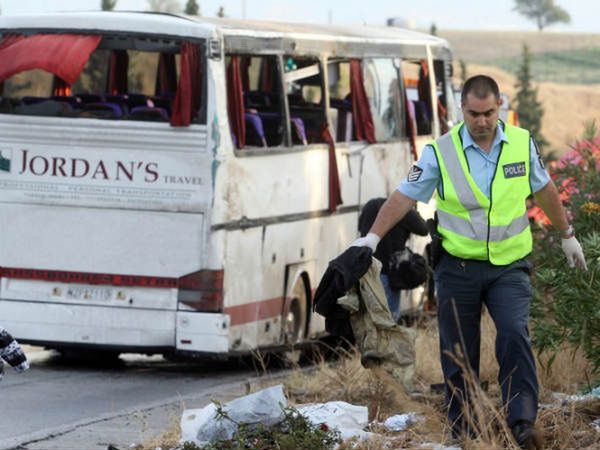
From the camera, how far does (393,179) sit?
17.8 m

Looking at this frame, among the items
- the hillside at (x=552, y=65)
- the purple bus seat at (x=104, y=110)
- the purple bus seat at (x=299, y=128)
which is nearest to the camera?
the purple bus seat at (x=104, y=110)

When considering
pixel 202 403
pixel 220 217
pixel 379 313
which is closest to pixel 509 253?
pixel 379 313

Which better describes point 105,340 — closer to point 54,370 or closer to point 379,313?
point 54,370

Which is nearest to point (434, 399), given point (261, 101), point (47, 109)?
point (47, 109)

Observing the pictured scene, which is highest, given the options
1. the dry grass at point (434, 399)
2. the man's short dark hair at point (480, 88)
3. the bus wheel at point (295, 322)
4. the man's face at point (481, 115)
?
the man's short dark hair at point (480, 88)

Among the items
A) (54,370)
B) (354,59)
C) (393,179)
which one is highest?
(354,59)

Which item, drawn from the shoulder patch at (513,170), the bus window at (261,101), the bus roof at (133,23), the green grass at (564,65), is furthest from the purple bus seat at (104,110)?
the green grass at (564,65)

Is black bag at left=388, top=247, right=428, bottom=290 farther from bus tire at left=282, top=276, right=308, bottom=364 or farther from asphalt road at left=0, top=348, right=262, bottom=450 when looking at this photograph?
bus tire at left=282, top=276, right=308, bottom=364

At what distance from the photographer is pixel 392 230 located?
556 inches

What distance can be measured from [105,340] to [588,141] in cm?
394

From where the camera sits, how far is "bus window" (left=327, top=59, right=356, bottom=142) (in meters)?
16.7

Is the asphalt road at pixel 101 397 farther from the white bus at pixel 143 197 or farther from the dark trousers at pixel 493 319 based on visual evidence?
the dark trousers at pixel 493 319

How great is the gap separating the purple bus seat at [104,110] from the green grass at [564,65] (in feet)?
278

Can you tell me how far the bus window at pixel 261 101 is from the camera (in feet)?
49.0
